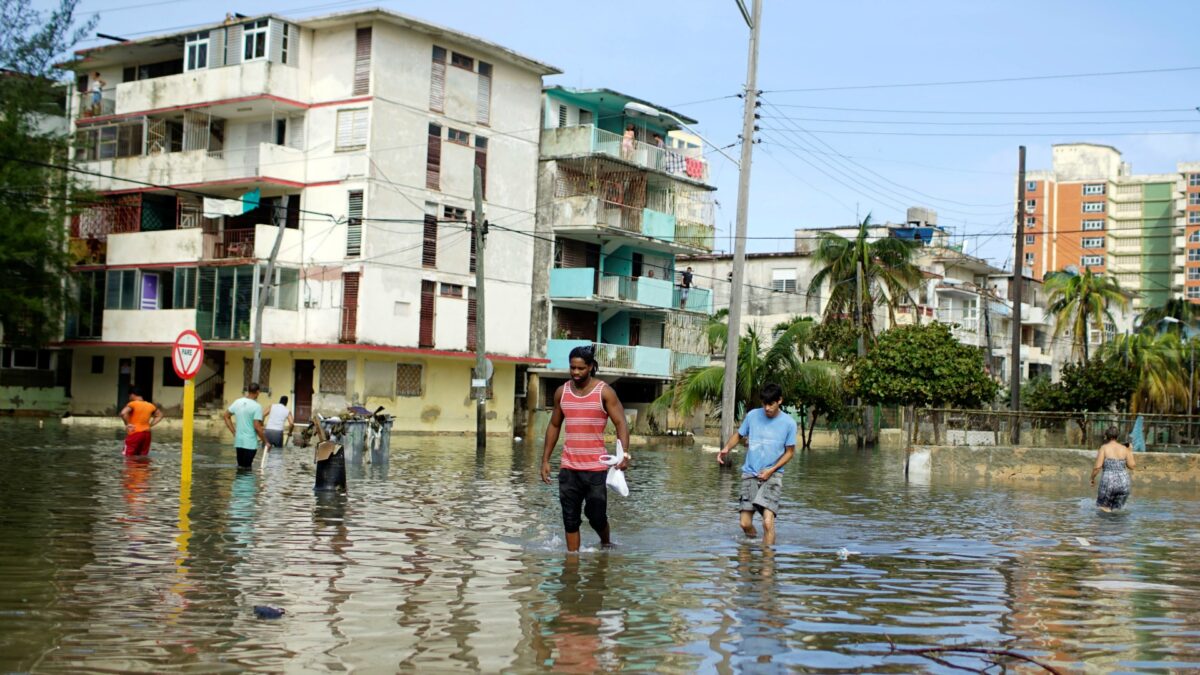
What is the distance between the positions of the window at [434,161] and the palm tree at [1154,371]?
105 feet

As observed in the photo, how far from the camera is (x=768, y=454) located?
1305 cm

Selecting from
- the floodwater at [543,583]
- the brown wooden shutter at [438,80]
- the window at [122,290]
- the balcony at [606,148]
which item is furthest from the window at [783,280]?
the floodwater at [543,583]

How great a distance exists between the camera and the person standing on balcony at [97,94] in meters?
52.2

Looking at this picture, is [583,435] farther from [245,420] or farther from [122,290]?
[122,290]

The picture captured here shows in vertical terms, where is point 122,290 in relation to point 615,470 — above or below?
above

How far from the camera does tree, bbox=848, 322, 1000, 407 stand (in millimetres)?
44438

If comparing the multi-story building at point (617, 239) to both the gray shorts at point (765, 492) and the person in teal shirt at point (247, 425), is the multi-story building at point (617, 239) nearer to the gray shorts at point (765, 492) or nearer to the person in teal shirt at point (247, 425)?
the person in teal shirt at point (247, 425)

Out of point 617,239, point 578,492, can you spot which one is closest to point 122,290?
point 617,239

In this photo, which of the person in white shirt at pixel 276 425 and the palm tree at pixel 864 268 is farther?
the palm tree at pixel 864 268

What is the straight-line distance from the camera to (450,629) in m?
8.04

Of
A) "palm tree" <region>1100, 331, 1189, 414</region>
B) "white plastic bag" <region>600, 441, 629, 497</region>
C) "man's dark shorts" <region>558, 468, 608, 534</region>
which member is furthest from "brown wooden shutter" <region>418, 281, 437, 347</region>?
"man's dark shorts" <region>558, 468, 608, 534</region>

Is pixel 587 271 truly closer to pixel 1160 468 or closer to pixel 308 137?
pixel 308 137

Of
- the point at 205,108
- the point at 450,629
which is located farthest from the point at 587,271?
the point at 450,629

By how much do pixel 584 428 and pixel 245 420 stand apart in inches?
457
